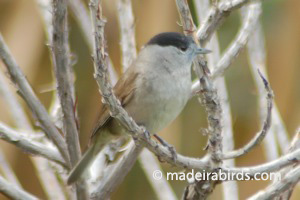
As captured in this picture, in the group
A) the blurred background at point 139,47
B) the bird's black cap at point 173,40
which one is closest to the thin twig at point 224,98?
the bird's black cap at point 173,40

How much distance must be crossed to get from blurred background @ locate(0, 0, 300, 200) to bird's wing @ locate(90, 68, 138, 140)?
63.5 inches

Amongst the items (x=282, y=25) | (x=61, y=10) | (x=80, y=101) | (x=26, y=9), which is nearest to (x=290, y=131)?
(x=282, y=25)

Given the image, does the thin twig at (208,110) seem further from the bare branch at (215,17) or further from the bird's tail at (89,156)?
the bird's tail at (89,156)

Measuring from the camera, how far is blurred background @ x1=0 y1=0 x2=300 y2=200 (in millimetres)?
5375

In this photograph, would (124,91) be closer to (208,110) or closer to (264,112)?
(208,110)

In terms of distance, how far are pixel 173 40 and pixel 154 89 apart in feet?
1.54

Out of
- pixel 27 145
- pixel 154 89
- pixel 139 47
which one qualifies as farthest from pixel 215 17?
pixel 139 47

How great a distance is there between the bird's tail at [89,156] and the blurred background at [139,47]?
164 cm

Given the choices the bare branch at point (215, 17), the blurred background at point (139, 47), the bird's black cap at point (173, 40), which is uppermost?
the bare branch at point (215, 17)

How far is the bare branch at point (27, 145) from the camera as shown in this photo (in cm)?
313

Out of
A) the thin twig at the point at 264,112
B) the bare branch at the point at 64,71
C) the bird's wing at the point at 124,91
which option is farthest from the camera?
the thin twig at the point at 264,112

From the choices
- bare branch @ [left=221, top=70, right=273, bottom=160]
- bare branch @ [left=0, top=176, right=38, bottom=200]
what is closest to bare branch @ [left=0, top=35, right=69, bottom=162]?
bare branch @ [left=0, top=176, right=38, bottom=200]

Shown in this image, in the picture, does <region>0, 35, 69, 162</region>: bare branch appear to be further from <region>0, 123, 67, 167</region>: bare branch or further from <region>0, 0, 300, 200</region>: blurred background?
<region>0, 0, 300, 200</region>: blurred background

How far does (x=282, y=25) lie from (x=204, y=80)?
3.48m
